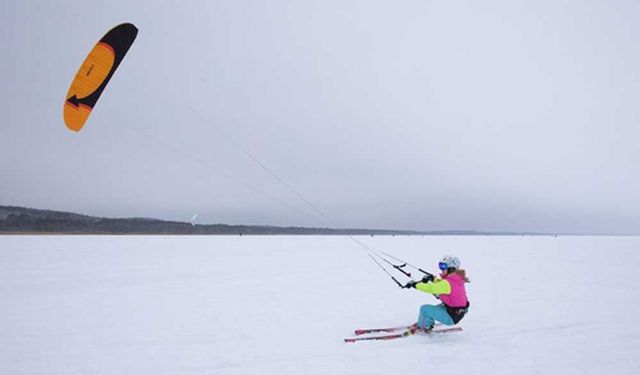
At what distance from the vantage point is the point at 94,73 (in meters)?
7.47
